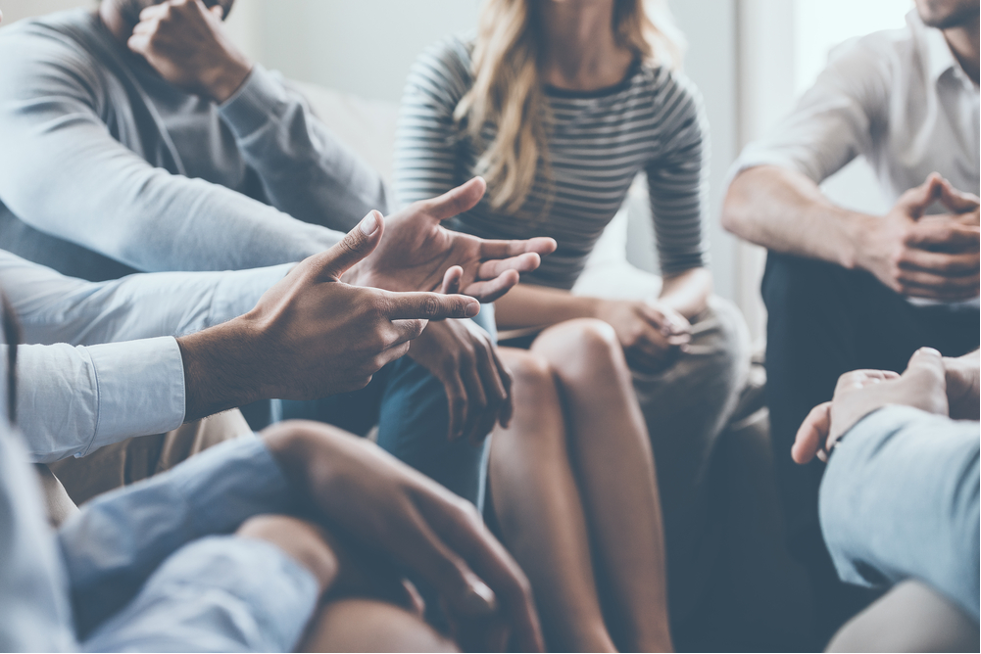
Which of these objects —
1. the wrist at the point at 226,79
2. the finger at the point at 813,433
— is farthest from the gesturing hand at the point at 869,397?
the wrist at the point at 226,79

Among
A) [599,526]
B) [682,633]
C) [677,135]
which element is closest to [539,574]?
[599,526]

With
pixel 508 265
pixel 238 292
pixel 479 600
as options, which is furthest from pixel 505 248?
pixel 479 600

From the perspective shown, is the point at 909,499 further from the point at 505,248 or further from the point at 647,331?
the point at 647,331

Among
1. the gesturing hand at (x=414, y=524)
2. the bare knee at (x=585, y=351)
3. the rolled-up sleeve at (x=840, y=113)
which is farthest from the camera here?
the bare knee at (x=585, y=351)

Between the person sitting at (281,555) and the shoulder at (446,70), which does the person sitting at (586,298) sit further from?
the person sitting at (281,555)

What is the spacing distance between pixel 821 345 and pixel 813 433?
10cm

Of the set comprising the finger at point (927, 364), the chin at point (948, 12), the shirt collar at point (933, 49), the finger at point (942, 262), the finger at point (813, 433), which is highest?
the chin at point (948, 12)

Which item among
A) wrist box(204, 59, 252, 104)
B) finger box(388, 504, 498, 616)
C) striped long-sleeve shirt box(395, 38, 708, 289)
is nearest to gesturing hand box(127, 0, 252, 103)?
wrist box(204, 59, 252, 104)

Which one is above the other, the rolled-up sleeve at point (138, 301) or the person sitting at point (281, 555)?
the rolled-up sleeve at point (138, 301)

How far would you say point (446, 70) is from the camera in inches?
15.8

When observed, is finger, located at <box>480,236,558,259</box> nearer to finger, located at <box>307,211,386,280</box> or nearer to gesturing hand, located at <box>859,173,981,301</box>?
finger, located at <box>307,211,386,280</box>

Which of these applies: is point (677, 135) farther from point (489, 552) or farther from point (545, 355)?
point (489, 552)

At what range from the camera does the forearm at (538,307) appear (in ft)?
1.32

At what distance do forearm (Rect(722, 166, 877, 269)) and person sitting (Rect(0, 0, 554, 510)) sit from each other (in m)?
0.23
